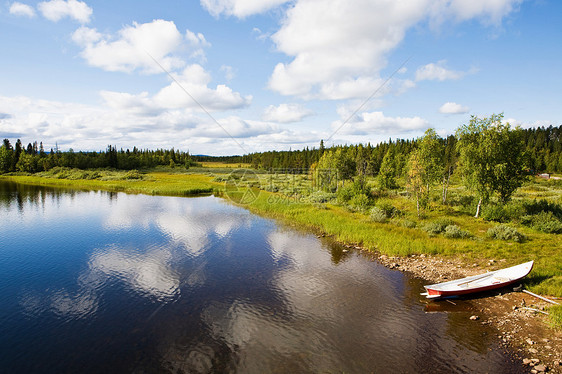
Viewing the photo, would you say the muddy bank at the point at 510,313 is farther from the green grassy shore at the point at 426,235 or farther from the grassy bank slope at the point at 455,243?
the grassy bank slope at the point at 455,243

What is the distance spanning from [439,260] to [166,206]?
4317 cm

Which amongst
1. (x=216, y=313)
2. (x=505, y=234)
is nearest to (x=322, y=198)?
(x=505, y=234)

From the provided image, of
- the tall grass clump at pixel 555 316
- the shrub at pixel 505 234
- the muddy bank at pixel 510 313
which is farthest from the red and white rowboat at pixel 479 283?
the shrub at pixel 505 234

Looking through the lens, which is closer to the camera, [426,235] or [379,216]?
[426,235]

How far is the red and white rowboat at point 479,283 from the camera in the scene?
1834 cm

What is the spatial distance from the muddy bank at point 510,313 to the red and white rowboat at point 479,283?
65 centimetres

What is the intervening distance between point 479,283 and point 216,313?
17258 mm

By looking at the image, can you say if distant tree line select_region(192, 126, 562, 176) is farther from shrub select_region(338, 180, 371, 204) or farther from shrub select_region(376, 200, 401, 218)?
shrub select_region(376, 200, 401, 218)

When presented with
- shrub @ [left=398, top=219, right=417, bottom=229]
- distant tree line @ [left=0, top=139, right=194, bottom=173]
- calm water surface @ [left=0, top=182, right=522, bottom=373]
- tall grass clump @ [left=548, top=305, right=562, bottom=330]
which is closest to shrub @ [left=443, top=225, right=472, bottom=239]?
shrub @ [left=398, top=219, right=417, bottom=229]

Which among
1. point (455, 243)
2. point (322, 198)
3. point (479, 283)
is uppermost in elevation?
point (322, 198)

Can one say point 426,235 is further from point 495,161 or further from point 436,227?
point 495,161

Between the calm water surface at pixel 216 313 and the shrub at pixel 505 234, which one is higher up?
the shrub at pixel 505 234

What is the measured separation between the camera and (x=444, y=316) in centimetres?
1698

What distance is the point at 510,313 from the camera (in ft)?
54.8
